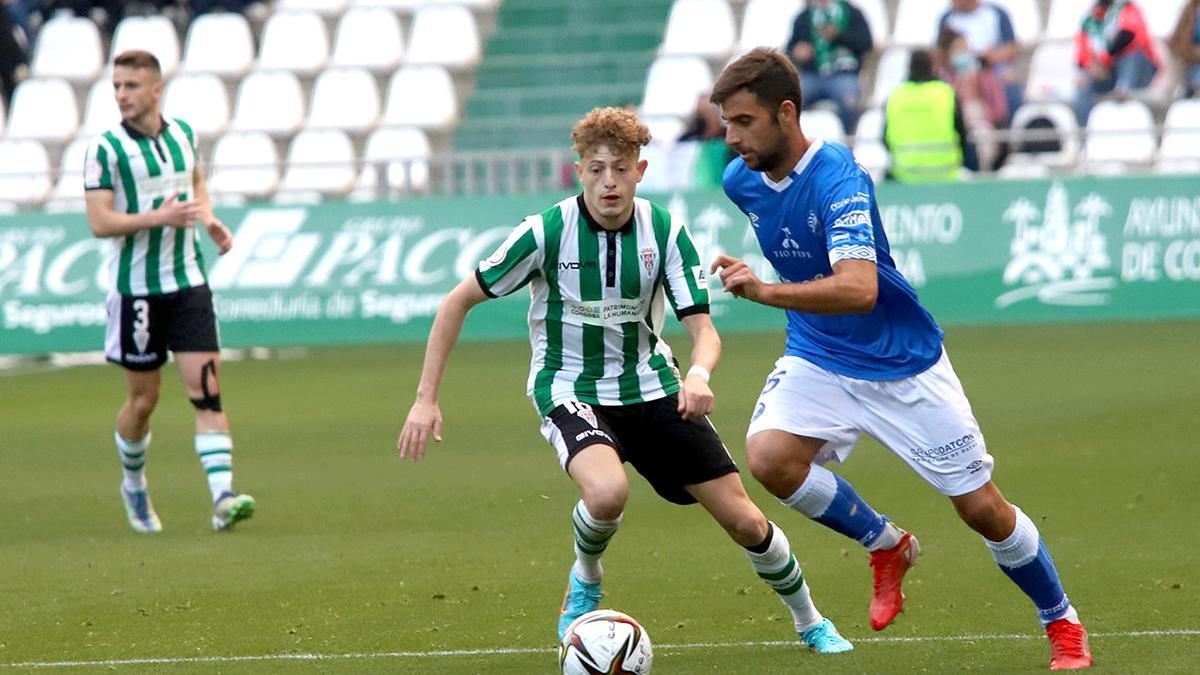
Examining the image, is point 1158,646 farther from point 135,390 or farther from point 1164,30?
point 1164,30

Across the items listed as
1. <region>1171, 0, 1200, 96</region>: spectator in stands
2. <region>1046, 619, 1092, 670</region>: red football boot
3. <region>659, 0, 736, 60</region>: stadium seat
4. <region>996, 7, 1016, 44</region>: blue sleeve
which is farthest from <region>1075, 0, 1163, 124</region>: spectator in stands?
<region>1046, 619, 1092, 670</region>: red football boot

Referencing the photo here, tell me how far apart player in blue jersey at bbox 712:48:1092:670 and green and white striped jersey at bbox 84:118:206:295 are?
164 inches

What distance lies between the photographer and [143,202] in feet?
32.9

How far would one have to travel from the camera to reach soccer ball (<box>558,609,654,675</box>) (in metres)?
6.09

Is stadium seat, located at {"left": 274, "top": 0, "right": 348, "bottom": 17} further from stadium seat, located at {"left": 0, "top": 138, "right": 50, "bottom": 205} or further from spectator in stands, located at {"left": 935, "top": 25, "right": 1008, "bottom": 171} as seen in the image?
spectator in stands, located at {"left": 935, "top": 25, "right": 1008, "bottom": 171}

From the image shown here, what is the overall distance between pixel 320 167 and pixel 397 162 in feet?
4.53

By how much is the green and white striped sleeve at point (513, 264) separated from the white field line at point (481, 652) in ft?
4.10

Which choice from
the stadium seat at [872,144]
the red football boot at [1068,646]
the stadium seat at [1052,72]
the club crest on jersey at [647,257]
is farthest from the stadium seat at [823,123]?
the red football boot at [1068,646]

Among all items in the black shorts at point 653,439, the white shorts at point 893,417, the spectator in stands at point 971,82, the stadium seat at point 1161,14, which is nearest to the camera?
the white shorts at point 893,417

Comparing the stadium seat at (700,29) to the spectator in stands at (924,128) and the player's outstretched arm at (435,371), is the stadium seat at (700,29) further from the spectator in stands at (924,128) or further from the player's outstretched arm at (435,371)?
the player's outstretched arm at (435,371)

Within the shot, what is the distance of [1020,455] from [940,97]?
7.68 m

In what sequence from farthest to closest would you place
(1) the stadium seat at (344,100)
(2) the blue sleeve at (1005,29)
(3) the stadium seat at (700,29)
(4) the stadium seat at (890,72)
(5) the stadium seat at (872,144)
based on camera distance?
(1) the stadium seat at (344,100) < (3) the stadium seat at (700,29) < (4) the stadium seat at (890,72) < (2) the blue sleeve at (1005,29) < (5) the stadium seat at (872,144)

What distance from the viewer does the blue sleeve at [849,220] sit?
623 cm

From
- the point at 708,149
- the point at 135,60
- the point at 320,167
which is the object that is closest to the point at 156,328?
the point at 135,60
